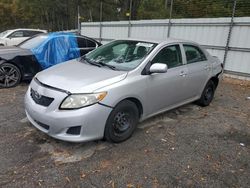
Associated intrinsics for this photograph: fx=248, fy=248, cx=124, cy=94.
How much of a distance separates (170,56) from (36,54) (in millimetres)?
3800

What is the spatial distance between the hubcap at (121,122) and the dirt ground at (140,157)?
219mm

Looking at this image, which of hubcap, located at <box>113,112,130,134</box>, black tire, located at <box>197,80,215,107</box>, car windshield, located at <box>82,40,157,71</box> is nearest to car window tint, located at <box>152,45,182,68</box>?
car windshield, located at <box>82,40,157,71</box>

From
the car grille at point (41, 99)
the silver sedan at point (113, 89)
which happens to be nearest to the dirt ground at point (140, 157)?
the silver sedan at point (113, 89)

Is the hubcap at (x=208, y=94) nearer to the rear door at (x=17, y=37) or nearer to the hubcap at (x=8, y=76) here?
the hubcap at (x=8, y=76)

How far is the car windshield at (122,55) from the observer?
3.94 m

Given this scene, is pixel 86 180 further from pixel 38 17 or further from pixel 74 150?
pixel 38 17

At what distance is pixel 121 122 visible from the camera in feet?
11.8

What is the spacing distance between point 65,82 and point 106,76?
0.57 metres

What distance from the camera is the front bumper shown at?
3086mm

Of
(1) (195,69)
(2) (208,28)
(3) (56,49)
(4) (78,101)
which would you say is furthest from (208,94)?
(2) (208,28)

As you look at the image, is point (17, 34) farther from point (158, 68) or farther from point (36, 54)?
point (158, 68)

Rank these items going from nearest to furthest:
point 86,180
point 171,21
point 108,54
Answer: point 86,180 → point 108,54 → point 171,21

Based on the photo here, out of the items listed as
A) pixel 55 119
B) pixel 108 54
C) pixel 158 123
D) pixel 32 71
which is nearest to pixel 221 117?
pixel 158 123

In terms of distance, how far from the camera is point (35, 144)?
3527 mm
